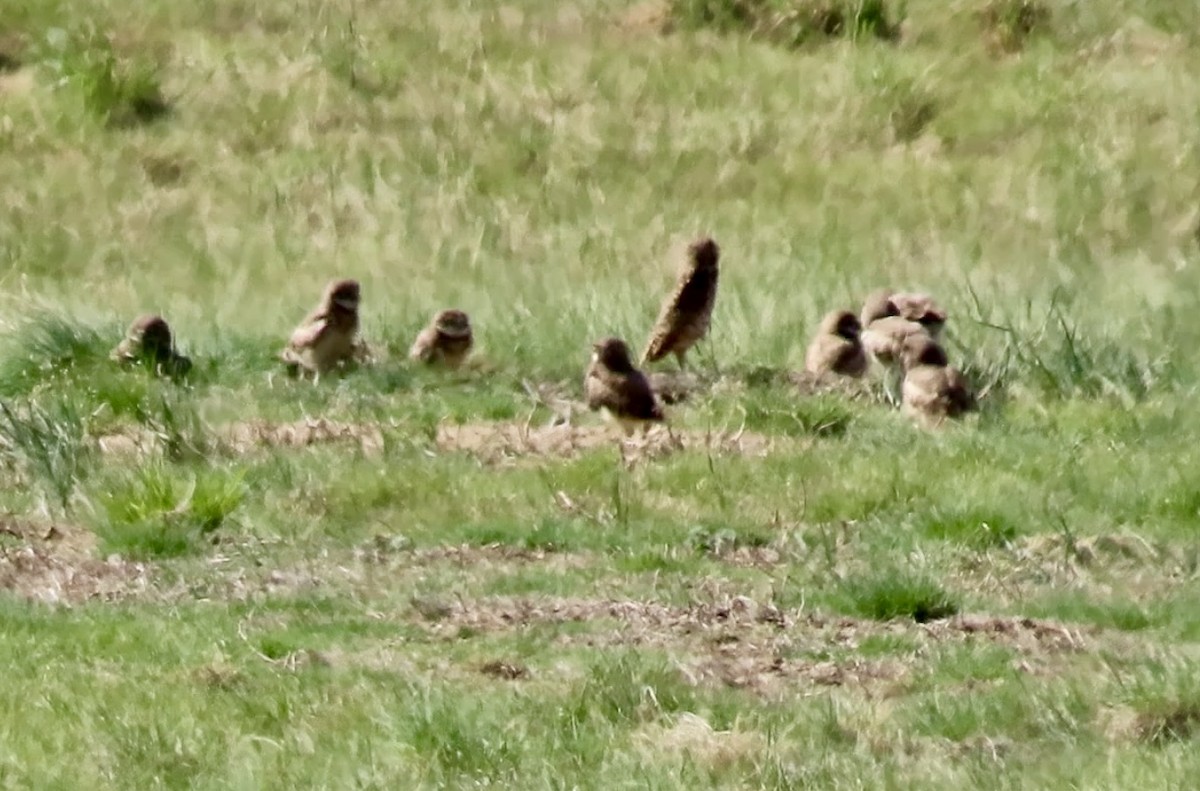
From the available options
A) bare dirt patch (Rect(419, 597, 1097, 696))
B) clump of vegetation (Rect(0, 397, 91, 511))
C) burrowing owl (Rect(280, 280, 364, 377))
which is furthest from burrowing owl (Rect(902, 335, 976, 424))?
clump of vegetation (Rect(0, 397, 91, 511))

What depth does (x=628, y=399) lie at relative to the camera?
1364cm

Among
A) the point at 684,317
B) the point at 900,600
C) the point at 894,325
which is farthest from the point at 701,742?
the point at 684,317

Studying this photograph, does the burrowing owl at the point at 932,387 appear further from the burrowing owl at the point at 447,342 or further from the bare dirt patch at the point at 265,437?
the burrowing owl at the point at 447,342

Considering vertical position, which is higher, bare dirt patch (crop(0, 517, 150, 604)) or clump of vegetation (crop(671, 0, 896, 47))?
bare dirt patch (crop(0, 517, 150, 604))

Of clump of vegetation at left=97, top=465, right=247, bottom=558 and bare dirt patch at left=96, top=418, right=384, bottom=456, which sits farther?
bare dirt patch at left=96, top=418, right=384, bottom=456

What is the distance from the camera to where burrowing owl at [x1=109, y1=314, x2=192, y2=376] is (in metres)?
15.5

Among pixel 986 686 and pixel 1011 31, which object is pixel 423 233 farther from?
pixel 986 686

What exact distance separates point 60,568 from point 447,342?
616cm

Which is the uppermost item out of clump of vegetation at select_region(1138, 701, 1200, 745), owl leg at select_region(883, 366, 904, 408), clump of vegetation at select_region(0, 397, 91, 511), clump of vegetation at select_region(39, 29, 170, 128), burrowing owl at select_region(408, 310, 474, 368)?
clump of vegetation at select_region(1138, 701, 1200, 745)

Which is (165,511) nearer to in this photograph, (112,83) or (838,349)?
(838,349)

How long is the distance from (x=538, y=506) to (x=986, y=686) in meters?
3.84

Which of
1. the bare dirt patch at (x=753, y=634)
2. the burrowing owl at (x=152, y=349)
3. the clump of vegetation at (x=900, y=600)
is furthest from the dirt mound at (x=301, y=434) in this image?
the clump of vegetation at (x=900, y=600)

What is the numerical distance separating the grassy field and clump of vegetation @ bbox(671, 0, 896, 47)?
0.06 metres

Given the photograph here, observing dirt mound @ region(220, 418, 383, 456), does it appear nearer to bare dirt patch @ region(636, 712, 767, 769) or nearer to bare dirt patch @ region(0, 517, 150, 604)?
bare dirt patch @ region(0, 517, 150, 604)
